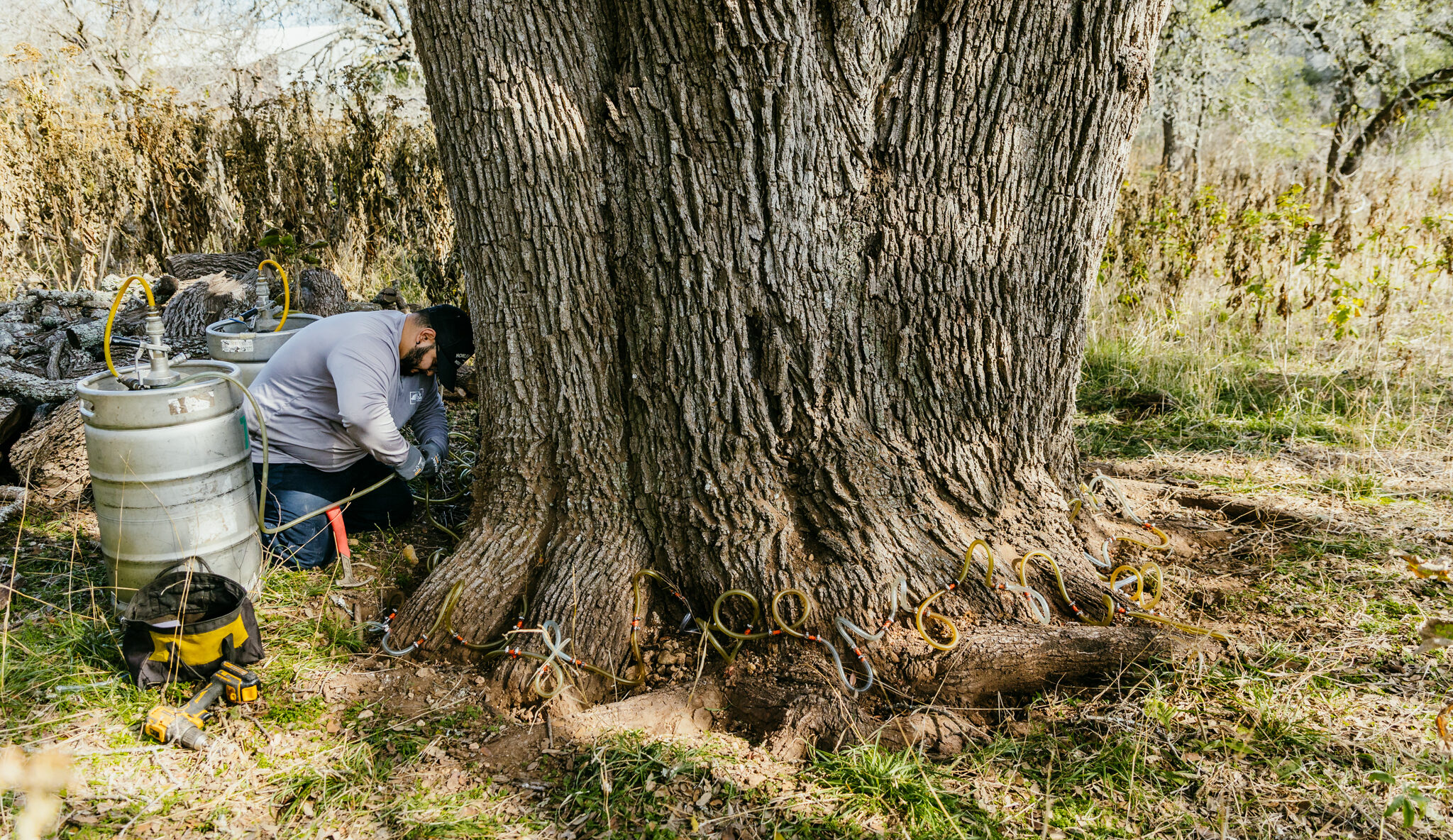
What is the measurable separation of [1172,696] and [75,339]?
5.72 m

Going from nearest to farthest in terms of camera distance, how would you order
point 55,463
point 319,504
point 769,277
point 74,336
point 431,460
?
point 769,277 → point 319,504 → point 431,460 → point 55,463 → point 74,336

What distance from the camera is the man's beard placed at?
3.35 meters

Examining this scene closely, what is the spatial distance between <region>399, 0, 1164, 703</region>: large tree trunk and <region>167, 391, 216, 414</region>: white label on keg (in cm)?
91

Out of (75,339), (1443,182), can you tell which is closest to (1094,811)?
(75,339)

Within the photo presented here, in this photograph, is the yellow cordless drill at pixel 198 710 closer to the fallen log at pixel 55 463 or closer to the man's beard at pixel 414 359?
the man's beard at pixel 414 359

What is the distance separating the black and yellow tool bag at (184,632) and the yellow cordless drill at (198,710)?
6 cm

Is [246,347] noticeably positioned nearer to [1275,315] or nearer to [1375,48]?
[1275,315]

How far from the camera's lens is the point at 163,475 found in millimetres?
2695

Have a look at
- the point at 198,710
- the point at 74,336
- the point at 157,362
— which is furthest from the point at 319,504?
the point at 74,336

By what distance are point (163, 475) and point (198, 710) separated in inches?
32.6

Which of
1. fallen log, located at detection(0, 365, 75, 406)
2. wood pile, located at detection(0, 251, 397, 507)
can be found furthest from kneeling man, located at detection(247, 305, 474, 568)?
fallen log, located at detection(0, 365, 75, 406)

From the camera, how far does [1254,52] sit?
1555cm

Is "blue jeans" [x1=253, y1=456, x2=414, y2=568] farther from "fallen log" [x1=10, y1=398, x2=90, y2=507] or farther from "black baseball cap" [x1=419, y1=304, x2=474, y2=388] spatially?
"fallen log" [x1=10, y1=398, x2=90, y2=507]

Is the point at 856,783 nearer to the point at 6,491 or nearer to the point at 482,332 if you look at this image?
the point at 482,332
